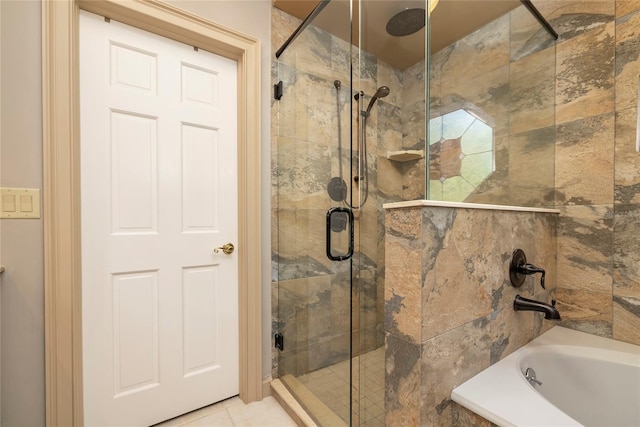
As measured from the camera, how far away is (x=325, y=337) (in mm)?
1372

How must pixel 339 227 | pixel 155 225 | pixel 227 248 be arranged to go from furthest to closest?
1. pixel 227 248
2. pixel 155 225
3. pixel 339 227

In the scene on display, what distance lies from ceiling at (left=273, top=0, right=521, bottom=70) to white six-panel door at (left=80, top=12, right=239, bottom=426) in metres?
0.68

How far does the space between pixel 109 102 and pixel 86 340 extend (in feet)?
3.70

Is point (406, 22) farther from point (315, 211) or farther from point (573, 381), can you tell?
point (573, 381)

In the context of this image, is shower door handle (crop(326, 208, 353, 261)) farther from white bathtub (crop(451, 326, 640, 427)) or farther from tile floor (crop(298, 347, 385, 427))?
Answer: white bathtub (crop(451, 326, 640, 427))

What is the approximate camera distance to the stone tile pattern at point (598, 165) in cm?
129

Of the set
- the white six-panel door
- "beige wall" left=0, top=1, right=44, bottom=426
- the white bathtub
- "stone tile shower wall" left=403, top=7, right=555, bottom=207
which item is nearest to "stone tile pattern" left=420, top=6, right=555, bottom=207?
"stone tile shower wall" left=403, top=7, right=555, bottom=207

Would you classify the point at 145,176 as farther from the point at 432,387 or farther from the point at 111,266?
the point at 432,387

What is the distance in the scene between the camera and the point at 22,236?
1037 mm

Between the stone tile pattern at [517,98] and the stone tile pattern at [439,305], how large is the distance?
0.65 meters

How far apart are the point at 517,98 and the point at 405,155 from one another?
1001mm

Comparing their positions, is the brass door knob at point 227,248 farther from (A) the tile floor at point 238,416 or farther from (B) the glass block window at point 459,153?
(B) the glass block window at point 459,153

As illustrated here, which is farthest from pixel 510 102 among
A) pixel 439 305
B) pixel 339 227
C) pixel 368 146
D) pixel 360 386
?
pixel 360 386

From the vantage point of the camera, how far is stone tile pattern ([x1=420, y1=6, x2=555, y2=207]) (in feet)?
4.85
